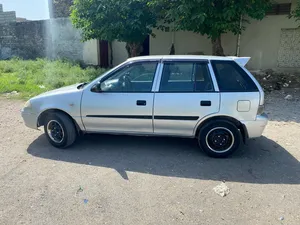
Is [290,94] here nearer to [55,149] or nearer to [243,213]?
[243,213]

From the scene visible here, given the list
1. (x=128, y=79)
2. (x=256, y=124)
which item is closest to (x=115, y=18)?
(x=128, y=79)

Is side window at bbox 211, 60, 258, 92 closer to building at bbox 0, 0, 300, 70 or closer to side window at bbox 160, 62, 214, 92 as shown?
side window at bbox 160, 62, 214, 92

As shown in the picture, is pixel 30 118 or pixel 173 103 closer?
pixel 173 103

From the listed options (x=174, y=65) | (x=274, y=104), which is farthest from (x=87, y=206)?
(x=274, y=104)

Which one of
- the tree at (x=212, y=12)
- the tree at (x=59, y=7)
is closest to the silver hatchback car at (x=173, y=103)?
the tree at (x=212, y=12)

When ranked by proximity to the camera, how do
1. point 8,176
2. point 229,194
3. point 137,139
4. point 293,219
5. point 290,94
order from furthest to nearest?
point 290,94 → point 137,139 → point 8,176 → point 229,194 → point 293,219

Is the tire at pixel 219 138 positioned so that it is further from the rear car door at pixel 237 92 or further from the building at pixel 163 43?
the building at pixel 163 43

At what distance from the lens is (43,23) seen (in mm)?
14625

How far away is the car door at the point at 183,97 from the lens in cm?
389

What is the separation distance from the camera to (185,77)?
405 cm

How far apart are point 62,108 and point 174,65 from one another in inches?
78.2

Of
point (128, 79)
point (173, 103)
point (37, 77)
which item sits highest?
point (128, 79)

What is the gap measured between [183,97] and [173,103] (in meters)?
0.18

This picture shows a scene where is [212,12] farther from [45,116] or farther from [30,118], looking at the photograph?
[30,118]
